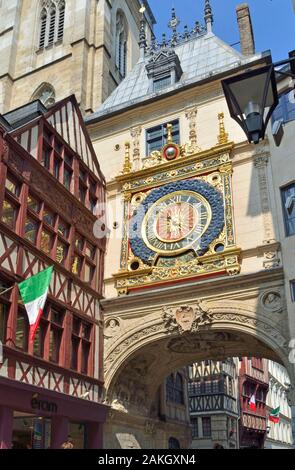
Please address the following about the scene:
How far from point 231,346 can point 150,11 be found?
106 ft

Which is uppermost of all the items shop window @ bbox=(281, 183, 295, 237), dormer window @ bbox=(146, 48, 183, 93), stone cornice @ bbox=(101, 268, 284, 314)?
dormer window @ bbox=(146, 48, 183, 93)

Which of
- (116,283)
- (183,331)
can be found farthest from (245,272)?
(116,283)

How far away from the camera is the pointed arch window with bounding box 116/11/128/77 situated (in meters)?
33.0

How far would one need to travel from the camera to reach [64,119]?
16375 mm

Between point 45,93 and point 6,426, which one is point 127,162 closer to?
point 6,426

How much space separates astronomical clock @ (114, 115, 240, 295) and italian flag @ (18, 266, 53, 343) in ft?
16.9

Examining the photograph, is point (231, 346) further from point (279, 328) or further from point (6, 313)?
point (6, 313)

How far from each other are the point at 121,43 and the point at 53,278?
2467 centimetres

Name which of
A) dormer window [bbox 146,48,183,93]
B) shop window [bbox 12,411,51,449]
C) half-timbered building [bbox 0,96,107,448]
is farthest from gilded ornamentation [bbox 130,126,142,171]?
shop window [bbox 12,411,51,449]

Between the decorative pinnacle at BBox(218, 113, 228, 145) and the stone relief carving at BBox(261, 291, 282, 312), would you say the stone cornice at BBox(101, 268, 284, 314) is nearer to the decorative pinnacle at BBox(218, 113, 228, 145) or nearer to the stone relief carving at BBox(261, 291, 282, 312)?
the stone relief carving at BBox(261, 291, 282, 312)

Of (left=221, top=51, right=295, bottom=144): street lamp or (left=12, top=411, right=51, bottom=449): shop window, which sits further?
(left=12, top=411, right=51, bottom=449): shop window

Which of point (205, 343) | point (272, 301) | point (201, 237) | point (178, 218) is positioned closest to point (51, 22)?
point (178, 218)

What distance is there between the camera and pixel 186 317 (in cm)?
1491

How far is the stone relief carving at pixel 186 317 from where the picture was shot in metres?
14.6
